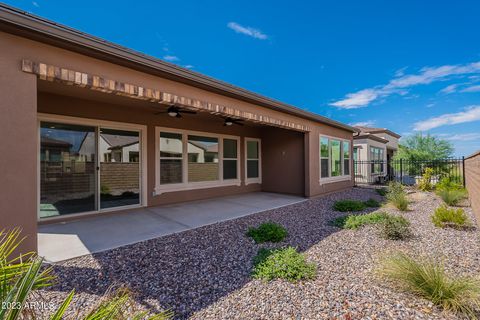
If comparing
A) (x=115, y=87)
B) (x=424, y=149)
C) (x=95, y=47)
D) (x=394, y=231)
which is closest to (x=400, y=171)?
(x=394, y=231)

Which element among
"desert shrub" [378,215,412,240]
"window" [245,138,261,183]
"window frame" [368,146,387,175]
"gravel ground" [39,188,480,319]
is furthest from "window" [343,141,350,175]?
"desert shrub" [378,215,412,240]

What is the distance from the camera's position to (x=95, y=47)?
3475mm

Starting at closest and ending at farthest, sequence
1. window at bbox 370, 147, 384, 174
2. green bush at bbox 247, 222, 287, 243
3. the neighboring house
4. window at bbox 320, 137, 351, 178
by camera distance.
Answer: green bush at bbox 247, 222, 287, 243
window at bbox 320, 137, 351, 178
the neighboring house
window at bbox 370, 147, 384, 174

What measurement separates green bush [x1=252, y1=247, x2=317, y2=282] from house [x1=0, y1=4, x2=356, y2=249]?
3.16 m

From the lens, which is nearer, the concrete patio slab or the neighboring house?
the concrete patio slab

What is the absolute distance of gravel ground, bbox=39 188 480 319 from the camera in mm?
2451

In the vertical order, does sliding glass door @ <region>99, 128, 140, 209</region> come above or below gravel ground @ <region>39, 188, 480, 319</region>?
above

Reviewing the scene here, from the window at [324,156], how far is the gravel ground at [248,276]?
4883mm

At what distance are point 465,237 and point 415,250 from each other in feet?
5.33

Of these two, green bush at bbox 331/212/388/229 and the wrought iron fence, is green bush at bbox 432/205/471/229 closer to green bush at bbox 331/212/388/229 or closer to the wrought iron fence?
green bush at bbox 331/212/388/229

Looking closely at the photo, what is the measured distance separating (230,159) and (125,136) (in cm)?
421

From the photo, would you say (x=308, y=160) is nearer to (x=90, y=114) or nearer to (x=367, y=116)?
(x=90, y=114)

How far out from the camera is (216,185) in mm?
9031

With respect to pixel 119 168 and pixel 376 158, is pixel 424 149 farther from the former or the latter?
pixel 119 168
